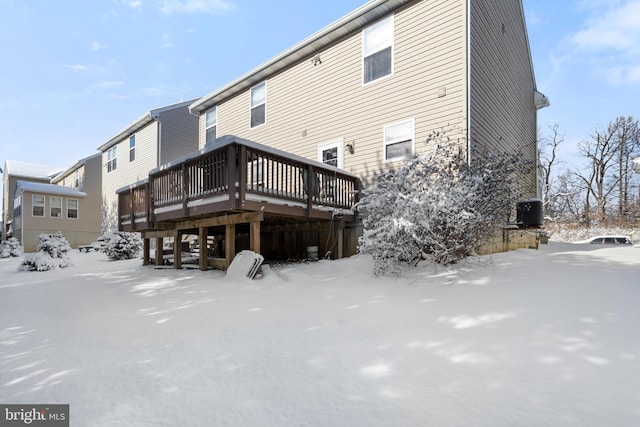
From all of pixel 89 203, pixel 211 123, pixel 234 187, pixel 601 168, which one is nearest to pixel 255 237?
pixel 234 187

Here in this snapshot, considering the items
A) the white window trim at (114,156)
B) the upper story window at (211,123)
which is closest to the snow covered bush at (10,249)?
the white window trim at (114,156)

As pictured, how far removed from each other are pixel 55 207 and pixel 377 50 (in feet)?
73.3

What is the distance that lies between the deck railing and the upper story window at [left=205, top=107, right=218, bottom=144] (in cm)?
499

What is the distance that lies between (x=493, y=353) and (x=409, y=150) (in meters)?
5.88

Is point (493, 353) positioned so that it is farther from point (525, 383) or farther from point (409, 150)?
point (409, 150)

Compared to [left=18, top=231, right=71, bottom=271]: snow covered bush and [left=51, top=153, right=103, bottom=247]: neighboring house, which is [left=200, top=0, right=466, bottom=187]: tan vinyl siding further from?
[left=51, top=153, right=103, bottom=247]: neighboring house

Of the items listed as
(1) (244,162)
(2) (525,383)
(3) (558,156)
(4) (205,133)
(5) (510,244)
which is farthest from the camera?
(3) (558,156)

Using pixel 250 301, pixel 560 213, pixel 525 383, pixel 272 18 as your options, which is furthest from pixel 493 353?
pixel 560 213

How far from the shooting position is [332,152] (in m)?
9.33

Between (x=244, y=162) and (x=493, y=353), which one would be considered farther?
(x=244, y=162)

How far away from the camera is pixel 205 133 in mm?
13578

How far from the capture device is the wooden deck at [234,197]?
5.86 m

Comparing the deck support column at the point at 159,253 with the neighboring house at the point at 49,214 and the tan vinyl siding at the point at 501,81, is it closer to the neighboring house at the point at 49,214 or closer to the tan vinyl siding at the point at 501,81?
the tan vinyl siding at the point at 501,81

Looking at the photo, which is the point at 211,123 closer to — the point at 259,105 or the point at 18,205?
the point at 259,105
